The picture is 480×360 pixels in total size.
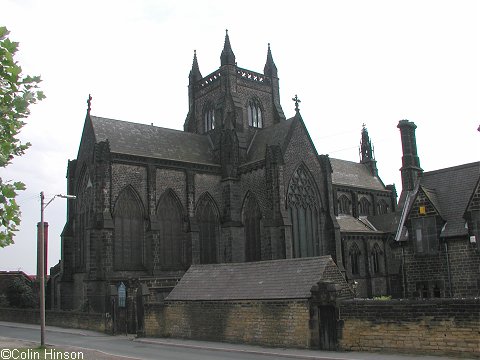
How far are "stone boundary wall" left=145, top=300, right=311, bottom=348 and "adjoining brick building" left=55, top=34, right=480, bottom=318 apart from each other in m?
4.99

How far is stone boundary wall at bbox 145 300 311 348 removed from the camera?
21.2m

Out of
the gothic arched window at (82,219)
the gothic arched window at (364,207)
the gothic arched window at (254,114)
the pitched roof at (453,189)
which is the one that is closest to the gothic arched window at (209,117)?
the gothic arched window at (254,114)

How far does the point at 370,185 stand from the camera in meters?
65.0

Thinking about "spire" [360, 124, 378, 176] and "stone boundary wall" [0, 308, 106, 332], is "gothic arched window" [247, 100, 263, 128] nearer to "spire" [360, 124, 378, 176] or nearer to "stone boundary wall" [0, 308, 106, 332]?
"spire" [360, 124, 378, 176]

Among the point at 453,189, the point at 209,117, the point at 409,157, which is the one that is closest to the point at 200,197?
the point at 209,117

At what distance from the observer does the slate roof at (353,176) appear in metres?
61.8

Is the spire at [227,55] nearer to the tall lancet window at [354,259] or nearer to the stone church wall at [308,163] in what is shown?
the stone church wall at [308,163]

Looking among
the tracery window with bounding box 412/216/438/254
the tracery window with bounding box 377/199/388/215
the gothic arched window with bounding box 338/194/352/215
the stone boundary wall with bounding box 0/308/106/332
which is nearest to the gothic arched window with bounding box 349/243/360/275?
the gothic arched window with bounding box 338/194/352/215

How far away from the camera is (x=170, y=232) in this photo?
41.8 metres

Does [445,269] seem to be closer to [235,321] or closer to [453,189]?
[453,189]

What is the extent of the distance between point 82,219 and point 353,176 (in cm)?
3422

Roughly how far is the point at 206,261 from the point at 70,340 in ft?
54.8

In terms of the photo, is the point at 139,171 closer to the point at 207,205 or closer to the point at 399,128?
the point at 207,205

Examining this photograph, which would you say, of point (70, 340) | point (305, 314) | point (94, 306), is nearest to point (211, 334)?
point (305, 314)
